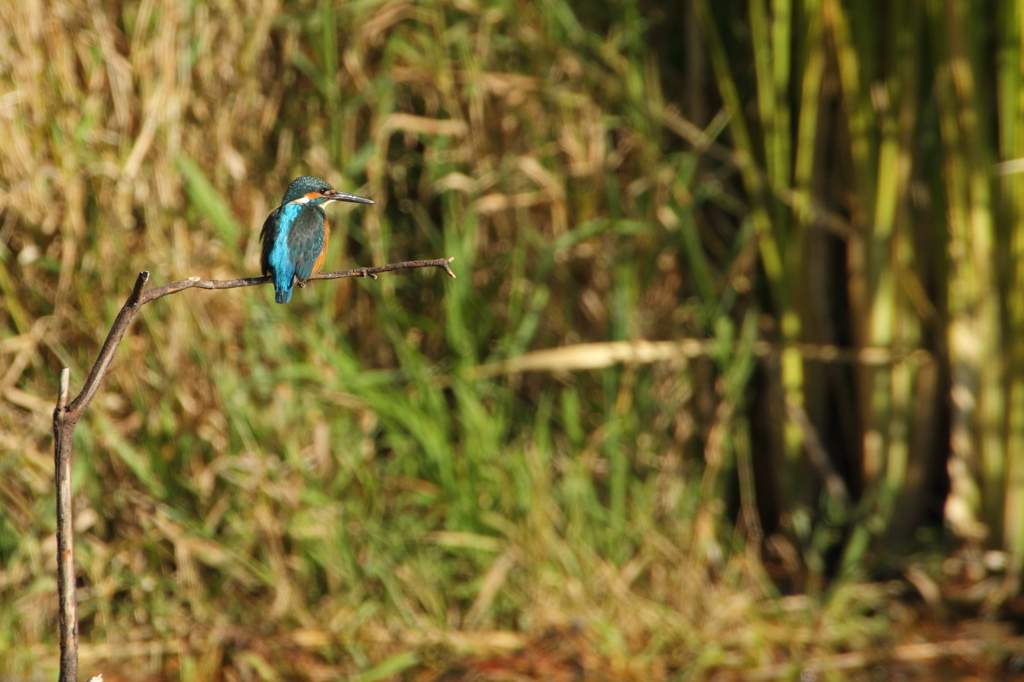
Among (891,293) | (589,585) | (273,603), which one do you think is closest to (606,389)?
(589,585)

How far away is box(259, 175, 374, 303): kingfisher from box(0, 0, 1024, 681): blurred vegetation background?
5.33 feet

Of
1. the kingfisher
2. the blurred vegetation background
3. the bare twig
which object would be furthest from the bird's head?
the blurred vegetation background

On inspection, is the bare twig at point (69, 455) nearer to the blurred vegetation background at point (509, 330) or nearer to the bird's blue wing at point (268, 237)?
the bird's blue wing at point (268, 237)

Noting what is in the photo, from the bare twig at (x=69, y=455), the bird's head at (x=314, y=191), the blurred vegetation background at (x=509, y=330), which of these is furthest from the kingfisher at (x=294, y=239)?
the blurred vegetation background at (x=509, y=330)

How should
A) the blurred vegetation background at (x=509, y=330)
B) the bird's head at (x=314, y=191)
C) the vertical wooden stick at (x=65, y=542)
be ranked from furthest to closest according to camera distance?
1. the blurred vegetation background at (x=509, y=330)
2. the bird's head at (x=314, y=191)
3. the vertical wooden stick at (x=65, y=542)

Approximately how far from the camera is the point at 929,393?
10.2 feet

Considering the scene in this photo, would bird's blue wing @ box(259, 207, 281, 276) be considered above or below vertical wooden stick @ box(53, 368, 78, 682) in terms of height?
above

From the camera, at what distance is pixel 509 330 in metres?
3.09

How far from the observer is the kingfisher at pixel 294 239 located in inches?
46.5

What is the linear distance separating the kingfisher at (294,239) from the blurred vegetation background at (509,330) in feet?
5.33

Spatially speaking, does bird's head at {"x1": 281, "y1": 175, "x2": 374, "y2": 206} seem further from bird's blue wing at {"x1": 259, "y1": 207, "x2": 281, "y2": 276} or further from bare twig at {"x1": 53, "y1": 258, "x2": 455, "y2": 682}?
bare twig at {"x1": 53, "y1": 258, "x2": 455, "y2": 682}

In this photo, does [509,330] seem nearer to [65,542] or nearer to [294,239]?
[294,239]

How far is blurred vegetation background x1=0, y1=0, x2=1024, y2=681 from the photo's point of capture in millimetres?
2822

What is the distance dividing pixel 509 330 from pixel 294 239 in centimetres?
186
